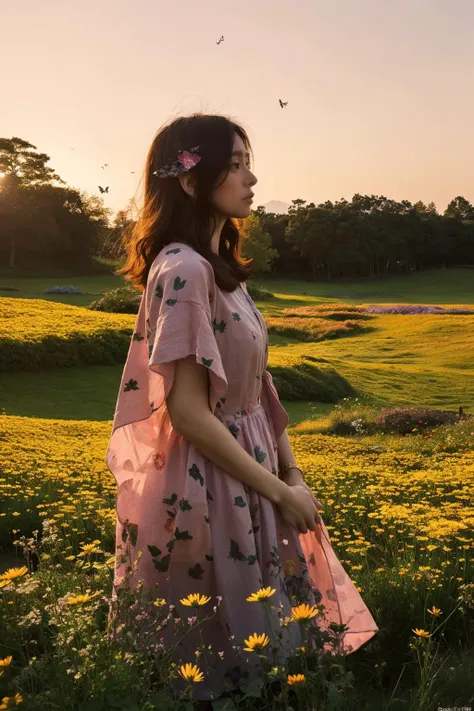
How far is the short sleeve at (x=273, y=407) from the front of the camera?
2.80m

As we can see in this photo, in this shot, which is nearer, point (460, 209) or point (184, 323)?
point (184, 323)

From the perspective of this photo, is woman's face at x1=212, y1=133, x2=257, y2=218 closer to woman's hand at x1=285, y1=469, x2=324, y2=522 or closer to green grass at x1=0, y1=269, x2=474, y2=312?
woman's hand at x1=285, y1=469, x2=324, y2=522

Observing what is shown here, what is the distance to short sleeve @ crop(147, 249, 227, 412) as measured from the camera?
2.19 m

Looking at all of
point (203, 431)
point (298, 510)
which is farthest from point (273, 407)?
point (203, 431)

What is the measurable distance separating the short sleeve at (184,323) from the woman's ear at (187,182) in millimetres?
269

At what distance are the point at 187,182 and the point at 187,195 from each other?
5 cm

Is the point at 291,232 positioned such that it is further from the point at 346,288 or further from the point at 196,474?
the point at 196,474

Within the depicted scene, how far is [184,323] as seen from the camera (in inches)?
87.4

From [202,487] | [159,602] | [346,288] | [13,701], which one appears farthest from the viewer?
[346,288]

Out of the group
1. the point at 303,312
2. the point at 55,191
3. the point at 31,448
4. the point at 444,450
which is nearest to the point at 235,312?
the point at 31,448

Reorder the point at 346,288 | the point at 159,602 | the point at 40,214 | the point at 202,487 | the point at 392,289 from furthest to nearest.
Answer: the point at 346,288
the point at 392,289
the point at 40,214
the point at 202,487
the point at 159,602

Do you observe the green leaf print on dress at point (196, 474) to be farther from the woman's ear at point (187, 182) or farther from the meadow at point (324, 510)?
the woman's ear at point (187, 182)

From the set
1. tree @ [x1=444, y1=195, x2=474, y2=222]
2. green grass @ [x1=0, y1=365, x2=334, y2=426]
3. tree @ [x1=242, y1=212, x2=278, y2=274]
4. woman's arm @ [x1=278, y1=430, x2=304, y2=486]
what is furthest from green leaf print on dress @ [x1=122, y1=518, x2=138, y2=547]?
tree @ [x1=444, y1=195, x2=474, y2=222]

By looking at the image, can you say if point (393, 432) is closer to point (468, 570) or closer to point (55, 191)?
point (468, 570)
